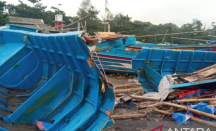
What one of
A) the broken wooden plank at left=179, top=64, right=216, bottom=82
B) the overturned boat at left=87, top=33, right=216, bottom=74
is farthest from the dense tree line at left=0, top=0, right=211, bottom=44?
the broken wooden plank at left=179, top=64, right=216, bottom=82

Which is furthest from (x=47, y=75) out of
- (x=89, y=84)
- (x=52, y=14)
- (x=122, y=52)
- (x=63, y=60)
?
(x=52, y=14)

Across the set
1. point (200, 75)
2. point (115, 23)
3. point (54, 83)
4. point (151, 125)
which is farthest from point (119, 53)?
point (115, 23)

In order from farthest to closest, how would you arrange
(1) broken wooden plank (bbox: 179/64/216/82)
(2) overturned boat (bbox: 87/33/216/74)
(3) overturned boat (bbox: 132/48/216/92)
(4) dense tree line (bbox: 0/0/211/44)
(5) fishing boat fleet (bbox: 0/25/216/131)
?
(4) dense tree line (bbox: 0/0/211/44)
(2) overturned boat (bbox: 87/33/216/74)
(3) overturned boat (bbox: 132/48/216/92)
(1) broken wooden plank (bbox: 179/64/216/82)
(5) fishing boat fleet (bbox: 0/25/216/131)

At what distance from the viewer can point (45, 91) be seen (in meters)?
3.52

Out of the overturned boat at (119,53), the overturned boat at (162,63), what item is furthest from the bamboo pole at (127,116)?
the overturned boat at (119,53)

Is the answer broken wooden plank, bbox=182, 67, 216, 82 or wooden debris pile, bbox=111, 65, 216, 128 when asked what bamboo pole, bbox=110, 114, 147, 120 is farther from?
broken wooden plank, bbox=182, 67, 216, 82

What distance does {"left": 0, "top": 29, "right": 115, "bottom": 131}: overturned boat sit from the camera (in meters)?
2.97

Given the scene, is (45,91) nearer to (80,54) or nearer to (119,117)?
(80,54)

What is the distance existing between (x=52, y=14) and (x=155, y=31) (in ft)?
58.1

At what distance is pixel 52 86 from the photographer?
3.57 m

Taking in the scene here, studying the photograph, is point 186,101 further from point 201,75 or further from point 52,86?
point 52,86

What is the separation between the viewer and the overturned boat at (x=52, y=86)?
2971 mm

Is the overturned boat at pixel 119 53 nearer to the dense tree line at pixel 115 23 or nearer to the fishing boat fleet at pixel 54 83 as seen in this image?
the fishing boat fleet at pixel 54 83

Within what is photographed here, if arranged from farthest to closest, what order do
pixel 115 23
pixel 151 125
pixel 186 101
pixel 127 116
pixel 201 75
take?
pixel 115 23 → pixel 201 75 → pixel 186 101 → pixel 127 116 → pixel 151 125
